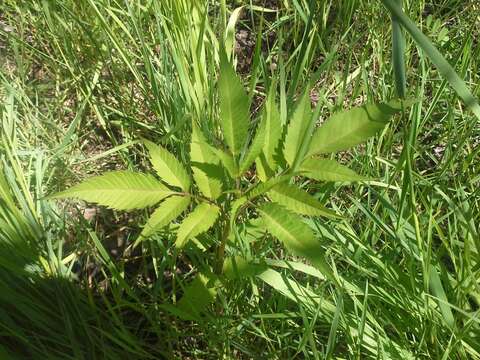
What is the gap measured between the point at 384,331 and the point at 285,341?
222mm

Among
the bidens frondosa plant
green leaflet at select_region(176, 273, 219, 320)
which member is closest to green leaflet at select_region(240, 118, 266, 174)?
the bidens frondosa plant

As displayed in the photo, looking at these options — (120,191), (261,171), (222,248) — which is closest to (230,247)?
(222,248)

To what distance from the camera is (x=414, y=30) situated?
0.63 m

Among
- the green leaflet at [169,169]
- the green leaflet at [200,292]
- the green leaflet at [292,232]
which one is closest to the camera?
the green leaflet at [292,232]

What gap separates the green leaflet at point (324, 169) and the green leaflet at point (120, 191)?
26cm

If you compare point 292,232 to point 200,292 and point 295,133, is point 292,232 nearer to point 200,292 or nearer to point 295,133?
point 295,133

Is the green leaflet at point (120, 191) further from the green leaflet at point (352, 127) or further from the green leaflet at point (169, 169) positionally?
the green leaflet at point (352, 127)

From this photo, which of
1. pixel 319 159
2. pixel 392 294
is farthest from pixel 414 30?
pixel 392 294

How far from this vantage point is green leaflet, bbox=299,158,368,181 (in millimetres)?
893

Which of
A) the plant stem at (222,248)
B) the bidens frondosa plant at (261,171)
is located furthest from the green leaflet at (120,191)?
the plant stem at (222,248)

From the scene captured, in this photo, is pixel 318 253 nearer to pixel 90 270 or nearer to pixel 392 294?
→ pixel 392 294

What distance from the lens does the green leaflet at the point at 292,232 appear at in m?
0.83

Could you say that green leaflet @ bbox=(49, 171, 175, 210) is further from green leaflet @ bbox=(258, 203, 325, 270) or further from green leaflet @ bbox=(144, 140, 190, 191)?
green leaflet @ bbox=(258, 203, 325, 270)

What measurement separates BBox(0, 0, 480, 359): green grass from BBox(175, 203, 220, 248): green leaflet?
0.66 ft
